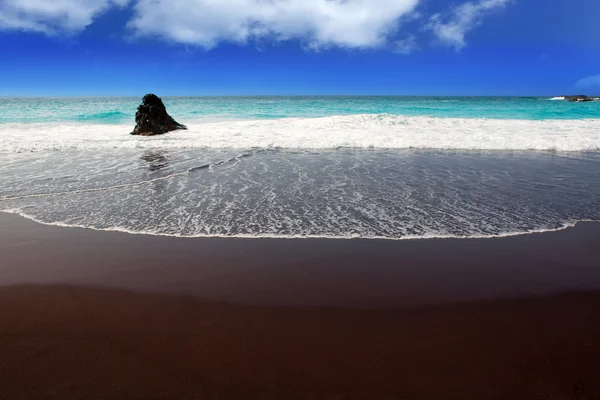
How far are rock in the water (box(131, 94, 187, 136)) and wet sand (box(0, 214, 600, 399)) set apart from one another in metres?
15.3

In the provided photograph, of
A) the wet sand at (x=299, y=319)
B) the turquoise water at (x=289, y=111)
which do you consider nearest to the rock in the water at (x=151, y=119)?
the turquoise water at (x=289, y=111)

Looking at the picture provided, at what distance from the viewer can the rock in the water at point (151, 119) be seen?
731 inches

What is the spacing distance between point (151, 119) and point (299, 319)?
18460 mm

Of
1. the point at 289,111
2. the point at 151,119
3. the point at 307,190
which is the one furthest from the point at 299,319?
the point at 289,111

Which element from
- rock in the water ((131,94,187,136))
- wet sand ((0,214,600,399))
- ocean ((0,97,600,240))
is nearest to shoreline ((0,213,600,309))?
wet sand ((0,214,600,399))

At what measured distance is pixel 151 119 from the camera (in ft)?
62.1

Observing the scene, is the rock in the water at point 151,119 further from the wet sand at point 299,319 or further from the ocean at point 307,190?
the wet sand at point 299,319

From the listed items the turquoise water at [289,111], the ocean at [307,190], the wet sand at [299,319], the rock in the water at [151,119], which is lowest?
the wet sand at [299,319]

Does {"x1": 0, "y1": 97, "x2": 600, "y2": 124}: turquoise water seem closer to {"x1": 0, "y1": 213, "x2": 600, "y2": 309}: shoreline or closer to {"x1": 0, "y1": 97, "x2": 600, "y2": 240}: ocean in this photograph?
{"x1": 0, "y1": 97, "x2": 600, "y2": 240}: ocean

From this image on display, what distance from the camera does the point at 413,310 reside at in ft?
10.4

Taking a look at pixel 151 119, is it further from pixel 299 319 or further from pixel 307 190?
pixel 299 319

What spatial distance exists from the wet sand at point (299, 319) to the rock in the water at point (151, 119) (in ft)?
50.1

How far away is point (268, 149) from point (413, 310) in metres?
10.6

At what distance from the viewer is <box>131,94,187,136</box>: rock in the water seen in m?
18.6
